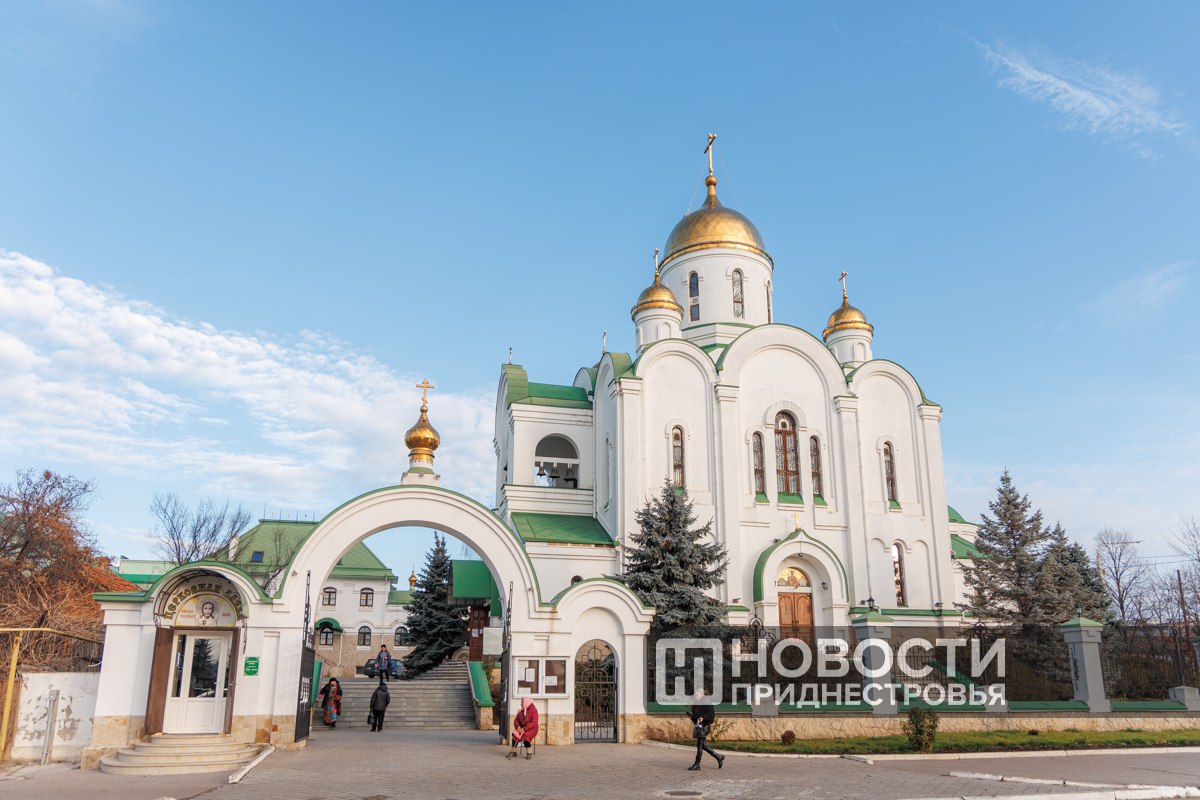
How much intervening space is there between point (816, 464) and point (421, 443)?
12.9 meters

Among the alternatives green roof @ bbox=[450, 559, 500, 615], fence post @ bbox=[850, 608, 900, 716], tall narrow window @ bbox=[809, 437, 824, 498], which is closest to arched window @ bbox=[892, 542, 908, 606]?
tall narrow window @ bbox=[809, 437, 824, 498]

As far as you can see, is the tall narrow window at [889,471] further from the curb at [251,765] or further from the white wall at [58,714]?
the white wall at [58,714]

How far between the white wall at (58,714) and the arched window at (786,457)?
1790cm

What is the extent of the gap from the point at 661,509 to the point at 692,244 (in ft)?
40.3

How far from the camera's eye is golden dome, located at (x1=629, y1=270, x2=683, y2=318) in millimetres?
27953

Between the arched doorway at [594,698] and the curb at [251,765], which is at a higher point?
the arched doorway at [594,698]

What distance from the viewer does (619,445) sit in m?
24.6

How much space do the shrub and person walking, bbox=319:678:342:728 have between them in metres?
13.0

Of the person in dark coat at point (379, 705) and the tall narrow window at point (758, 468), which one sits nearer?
the person in dark coat at point (379, 705)

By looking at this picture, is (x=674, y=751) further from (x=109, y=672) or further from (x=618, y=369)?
(x=618, y=369)

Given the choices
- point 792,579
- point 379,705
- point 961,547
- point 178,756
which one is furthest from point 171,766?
point 961,547

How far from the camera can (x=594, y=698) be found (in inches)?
734

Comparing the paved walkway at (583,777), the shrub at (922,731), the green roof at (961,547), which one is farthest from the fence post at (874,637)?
the green roof at (961,547)

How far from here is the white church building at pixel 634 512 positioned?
50.5 feet
